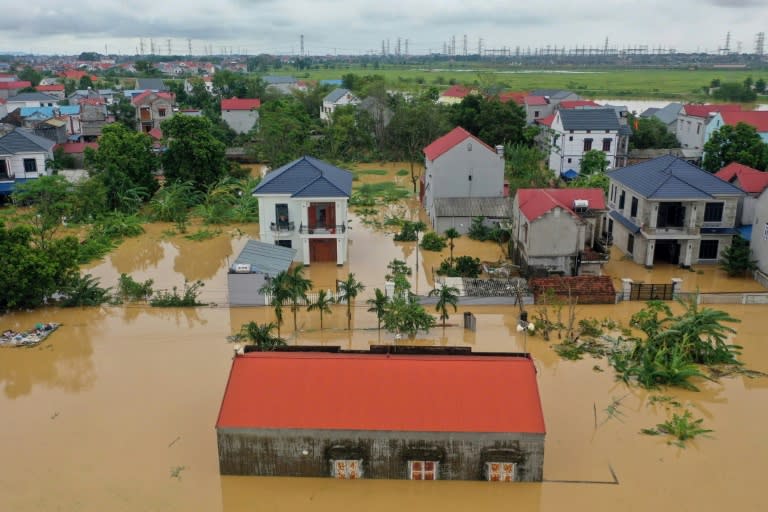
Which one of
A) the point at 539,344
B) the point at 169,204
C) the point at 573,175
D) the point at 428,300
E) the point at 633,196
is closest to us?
the point at 539,344

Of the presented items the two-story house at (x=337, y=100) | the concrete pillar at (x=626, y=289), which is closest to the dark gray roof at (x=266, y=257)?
the concrete pillar at (x=626, y=289)

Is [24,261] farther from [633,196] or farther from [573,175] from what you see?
[573,175]

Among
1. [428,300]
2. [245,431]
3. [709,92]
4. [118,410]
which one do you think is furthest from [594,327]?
[709,92]

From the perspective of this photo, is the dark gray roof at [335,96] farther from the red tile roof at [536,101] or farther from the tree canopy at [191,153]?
the tree canopy at [191,153]

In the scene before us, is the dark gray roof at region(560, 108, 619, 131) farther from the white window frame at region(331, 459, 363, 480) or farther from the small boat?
the white window frame at region(331, 459, 363, 480)

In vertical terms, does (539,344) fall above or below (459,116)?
below

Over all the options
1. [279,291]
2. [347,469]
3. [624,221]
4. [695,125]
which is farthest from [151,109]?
[347,469]

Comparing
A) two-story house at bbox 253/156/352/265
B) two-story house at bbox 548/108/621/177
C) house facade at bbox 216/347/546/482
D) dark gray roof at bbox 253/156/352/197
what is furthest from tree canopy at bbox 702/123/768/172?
house facade at bbox 216/347/546/482
